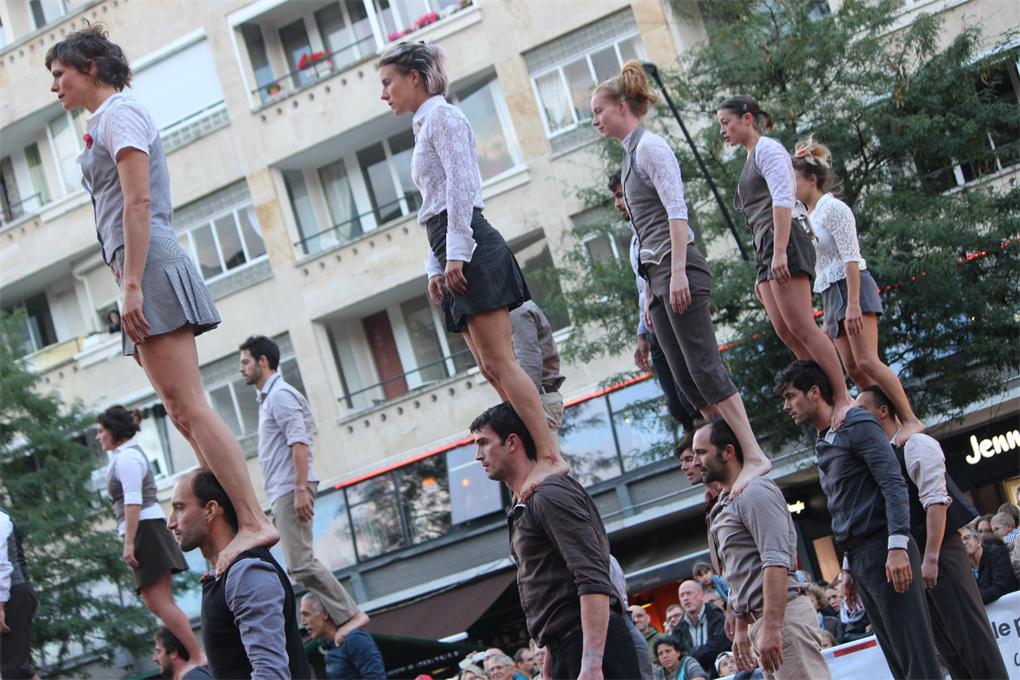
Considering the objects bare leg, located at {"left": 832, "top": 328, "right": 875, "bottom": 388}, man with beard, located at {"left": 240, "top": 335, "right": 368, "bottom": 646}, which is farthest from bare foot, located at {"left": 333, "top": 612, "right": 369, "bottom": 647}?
bare leg, located at {"left": 832, "top": 328, "right": 875, "bottom": 388}

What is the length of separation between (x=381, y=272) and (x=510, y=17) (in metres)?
6.11

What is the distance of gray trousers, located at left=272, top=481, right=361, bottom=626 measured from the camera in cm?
1009

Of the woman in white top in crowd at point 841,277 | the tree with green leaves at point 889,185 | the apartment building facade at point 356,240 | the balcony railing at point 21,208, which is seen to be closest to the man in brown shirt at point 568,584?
the woman in white top in crowd at point 841,277

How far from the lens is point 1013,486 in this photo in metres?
25.0

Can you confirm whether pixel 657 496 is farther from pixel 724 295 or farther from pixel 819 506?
pixel 724 295

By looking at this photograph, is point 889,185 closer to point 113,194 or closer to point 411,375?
point 411,375

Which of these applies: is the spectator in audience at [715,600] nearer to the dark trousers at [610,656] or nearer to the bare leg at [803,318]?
the bare leg at [803,318]

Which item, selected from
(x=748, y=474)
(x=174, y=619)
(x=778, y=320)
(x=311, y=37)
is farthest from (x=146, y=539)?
(x=311, y=37)

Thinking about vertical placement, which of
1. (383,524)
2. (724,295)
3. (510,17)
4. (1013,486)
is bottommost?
(1013,486)

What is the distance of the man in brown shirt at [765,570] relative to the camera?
22.5 ft

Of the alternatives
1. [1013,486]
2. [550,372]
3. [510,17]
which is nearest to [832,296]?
[550,372]

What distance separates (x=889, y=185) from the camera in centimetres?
2127

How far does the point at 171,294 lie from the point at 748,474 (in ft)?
9.90

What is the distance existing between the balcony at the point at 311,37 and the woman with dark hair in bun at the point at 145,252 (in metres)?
24.1
